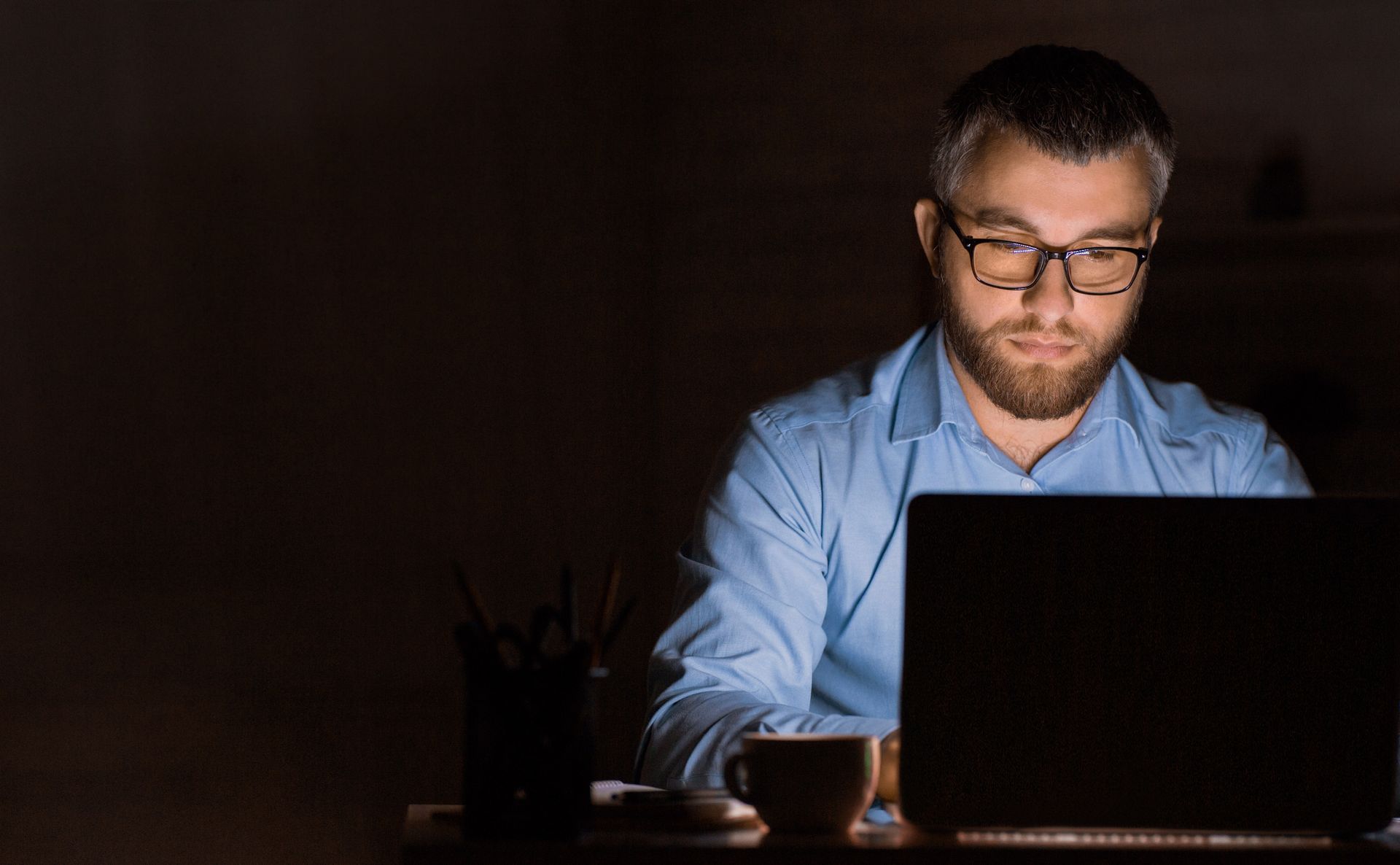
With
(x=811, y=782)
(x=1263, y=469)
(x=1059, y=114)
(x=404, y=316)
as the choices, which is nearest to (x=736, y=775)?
(x=811, y=782)

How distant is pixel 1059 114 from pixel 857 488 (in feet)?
1.71

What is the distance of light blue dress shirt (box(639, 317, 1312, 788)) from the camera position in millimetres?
1540

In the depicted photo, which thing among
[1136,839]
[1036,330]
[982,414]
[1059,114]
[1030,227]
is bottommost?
[1136,839]

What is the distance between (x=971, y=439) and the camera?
1.80 meters

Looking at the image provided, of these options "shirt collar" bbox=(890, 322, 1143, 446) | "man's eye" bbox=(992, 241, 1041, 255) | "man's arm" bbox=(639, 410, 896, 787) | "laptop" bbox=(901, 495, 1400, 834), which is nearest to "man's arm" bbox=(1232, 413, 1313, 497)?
"shirt collar" bbox=(890, 322, 1143, 446)

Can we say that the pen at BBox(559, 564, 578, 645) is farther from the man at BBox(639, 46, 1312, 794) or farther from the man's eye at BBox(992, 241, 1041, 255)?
the man's eye at BBox(992, 241, 1041, 255)

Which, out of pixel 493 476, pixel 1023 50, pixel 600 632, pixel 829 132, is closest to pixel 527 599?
pixel 493 476

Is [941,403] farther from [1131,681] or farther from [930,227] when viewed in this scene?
[1131,681]

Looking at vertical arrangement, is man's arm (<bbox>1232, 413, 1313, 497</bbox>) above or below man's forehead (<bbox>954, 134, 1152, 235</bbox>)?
below

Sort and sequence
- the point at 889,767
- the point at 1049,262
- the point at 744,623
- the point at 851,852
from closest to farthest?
the point at 851,852 → the point at 889,767 → the point at 744,623 → the point at 1049,262

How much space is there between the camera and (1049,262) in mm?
1670

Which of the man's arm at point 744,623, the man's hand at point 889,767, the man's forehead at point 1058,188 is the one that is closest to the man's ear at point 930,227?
the man's forehead at point 1058,188

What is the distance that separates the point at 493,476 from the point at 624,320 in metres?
0.53

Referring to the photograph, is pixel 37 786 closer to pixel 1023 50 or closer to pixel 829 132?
pixel 829 132
